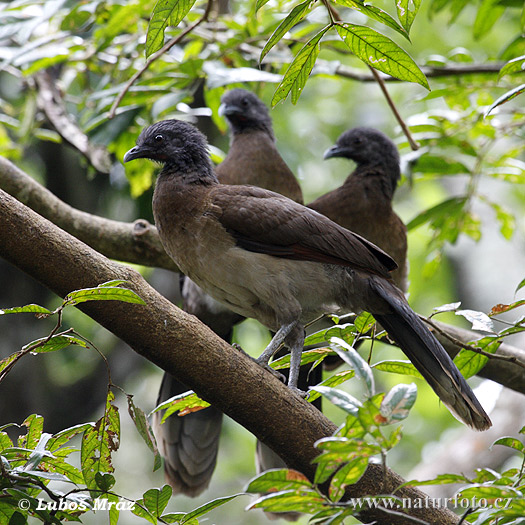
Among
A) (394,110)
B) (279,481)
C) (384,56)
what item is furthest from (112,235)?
(279,481)

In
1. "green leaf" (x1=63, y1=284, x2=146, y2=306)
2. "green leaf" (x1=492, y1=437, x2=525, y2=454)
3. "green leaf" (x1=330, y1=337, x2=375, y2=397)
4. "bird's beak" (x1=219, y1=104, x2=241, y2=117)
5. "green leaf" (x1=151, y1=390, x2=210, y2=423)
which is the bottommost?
"green leaf" (x1=492, y1=437, x2=525, y2=454)

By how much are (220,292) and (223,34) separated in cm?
242

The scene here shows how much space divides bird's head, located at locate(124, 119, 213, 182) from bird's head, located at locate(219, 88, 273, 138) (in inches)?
52.1

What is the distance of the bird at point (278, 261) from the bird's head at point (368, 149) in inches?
62.5

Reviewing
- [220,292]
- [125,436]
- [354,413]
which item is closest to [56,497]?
[354,413]

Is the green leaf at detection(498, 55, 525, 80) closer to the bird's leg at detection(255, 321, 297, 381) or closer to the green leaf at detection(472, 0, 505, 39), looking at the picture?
the bird's leg at detection(255, 321, 297, 381)

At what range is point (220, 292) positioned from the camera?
318 centimetres

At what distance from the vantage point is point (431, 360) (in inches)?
113

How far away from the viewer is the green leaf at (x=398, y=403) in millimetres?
1621

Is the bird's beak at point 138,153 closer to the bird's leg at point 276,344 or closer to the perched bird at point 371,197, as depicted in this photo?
the bird's leg at point 276,344

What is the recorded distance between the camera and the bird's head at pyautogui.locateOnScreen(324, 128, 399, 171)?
468 cm

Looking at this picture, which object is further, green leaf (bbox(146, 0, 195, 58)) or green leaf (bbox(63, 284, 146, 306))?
green leaf (bbox(146, 0, 195, 58))

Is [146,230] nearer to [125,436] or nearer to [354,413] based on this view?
[354,413]

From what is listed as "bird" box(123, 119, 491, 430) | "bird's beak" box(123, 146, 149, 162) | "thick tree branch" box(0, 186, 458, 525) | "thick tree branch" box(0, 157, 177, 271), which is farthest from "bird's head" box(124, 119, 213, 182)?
"thick tree branch" box(0, 186, 458, 525)
